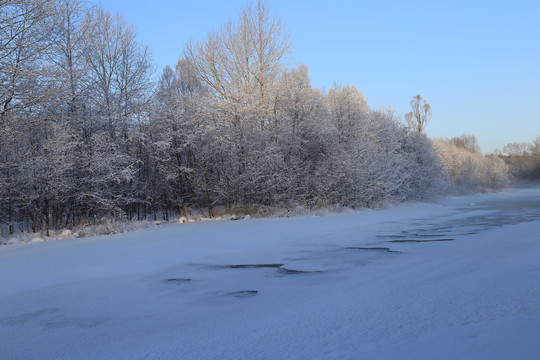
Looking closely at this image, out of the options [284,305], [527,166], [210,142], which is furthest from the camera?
[527,166]

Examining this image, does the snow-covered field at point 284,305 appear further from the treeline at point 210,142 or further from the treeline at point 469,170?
the treeline at point 469,170

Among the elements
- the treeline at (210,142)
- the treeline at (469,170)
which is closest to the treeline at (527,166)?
the treeline at (469,170)

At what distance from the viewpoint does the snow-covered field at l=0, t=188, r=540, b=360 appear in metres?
2.41

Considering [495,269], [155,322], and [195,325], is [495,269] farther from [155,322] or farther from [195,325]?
[155,322]

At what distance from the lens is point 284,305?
11.6ft

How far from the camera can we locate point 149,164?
2227 centimetres

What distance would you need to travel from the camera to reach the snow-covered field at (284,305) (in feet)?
7.91

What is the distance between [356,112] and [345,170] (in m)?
5.36

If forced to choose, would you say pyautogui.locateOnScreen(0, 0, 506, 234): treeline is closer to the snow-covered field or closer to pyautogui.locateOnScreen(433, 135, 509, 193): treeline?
the snow-covered field

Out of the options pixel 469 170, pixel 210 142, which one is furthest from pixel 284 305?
pixel 469 170

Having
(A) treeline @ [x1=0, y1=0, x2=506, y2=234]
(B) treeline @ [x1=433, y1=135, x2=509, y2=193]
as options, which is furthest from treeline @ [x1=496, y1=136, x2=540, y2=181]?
(A) treeline @ [x1=0, y1=0, x2=506, y2=234]

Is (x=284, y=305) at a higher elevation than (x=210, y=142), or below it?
below

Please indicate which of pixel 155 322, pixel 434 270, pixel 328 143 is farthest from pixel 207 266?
pixel 328 143

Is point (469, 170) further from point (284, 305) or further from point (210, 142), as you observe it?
point (284, 305)
